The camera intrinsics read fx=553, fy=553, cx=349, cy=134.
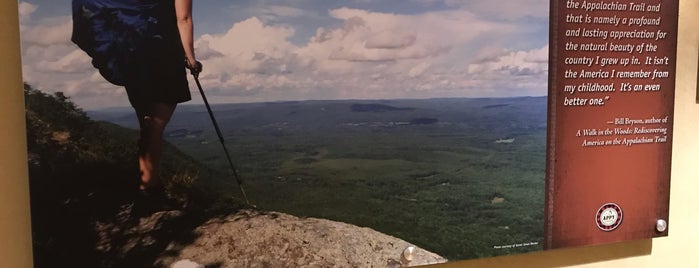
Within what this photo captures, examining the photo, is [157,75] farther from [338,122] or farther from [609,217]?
[609,217]

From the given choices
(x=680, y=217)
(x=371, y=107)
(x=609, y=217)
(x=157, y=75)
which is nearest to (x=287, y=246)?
(x=371, y=107)

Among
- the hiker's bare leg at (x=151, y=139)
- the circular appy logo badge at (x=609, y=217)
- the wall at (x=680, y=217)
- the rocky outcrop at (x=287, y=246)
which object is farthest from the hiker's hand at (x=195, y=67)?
the circular appy logo badge at (x=609, y=217)

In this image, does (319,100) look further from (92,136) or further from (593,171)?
(593,171)

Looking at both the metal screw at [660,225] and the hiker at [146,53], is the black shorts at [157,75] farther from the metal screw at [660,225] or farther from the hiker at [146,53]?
the metal screw at [660,225]

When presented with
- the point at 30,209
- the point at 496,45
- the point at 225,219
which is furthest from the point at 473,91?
the point at 30,209

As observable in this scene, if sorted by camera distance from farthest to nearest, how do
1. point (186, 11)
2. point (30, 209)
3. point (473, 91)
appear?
point (473, 91), point (186, 11), point (30, 209)

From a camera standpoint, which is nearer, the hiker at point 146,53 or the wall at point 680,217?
the hiker at point 146,53

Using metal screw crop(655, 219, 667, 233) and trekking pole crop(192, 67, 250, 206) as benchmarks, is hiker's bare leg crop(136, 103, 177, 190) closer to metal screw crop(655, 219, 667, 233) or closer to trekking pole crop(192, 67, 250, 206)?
trekking pole crop(192, 67, 250, 206)

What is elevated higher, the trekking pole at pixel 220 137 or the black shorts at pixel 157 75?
the black shorts at pixel 157 75
